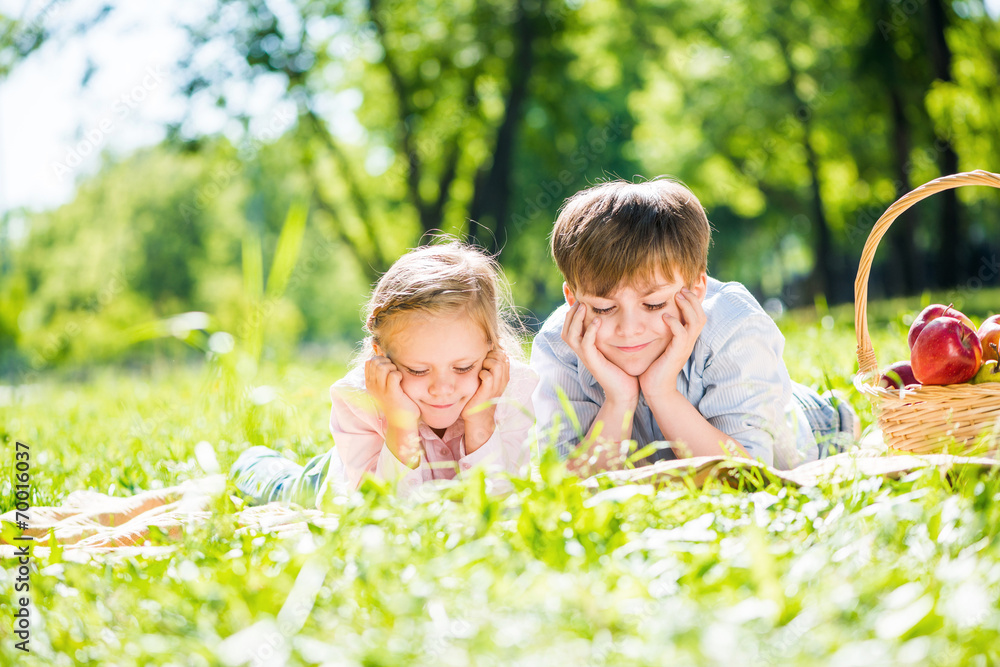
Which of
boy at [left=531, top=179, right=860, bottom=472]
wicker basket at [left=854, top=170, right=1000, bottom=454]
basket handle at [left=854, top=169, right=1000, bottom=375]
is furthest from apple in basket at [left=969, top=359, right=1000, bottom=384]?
boy at [left=531, top=179, right=860, bottom=472]

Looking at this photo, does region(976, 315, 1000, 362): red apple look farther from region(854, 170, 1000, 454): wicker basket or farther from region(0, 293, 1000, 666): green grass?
region(0, 293, 1000, 666): green grass

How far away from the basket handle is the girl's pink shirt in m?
1.22

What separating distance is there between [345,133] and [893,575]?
2062 cm

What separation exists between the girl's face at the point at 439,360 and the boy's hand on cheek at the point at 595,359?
34 centimetres

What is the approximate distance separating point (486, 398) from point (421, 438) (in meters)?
0.36

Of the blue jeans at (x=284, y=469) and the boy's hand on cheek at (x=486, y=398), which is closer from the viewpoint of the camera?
the boy's hand on cheek at (x=486, y=398)

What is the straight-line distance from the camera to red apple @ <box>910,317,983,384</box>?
257 centimetres

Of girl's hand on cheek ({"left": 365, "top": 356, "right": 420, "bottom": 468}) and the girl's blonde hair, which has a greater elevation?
the girl's blonde hair

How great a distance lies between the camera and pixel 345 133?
20766 mm

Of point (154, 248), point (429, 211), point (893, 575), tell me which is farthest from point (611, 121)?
point (154, 248)

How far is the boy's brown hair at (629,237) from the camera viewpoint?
2857mm
